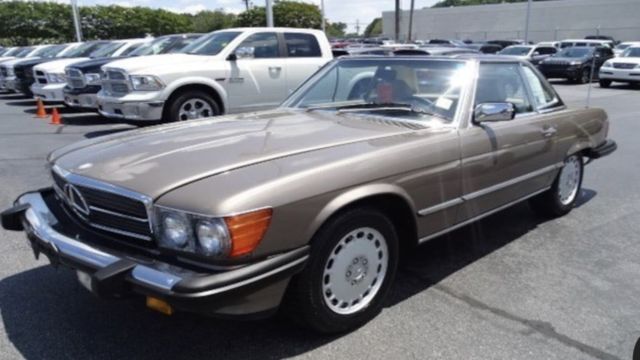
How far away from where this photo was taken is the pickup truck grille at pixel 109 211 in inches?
105

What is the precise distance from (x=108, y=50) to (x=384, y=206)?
13786mm

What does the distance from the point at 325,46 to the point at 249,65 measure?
5.56 feet

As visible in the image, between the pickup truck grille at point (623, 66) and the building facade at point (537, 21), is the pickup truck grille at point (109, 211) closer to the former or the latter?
the pickup truck grille at point (623, 66)

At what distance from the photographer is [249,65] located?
9.58 metres

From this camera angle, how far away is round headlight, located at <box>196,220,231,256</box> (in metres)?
2.47

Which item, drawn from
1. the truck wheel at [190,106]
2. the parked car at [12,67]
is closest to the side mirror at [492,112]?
the truck wheel at [190,106]

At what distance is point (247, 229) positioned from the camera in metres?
2.52

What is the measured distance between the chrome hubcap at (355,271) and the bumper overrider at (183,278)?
14.9 inches

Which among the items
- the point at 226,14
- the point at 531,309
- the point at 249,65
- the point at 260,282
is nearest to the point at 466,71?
the point at 531,309

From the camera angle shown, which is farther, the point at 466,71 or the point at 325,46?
the point at 325,46

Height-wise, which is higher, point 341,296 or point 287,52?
point 287,52

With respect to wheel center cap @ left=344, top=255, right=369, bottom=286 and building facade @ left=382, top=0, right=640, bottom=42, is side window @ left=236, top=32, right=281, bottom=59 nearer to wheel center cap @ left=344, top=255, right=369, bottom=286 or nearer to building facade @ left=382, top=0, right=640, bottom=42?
wheel center cap @ left=344, top=255, right=369, bottom=286

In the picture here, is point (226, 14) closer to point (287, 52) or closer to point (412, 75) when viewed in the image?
point (287, 52)

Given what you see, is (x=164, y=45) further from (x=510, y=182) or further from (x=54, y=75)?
(x=510, y=182)
